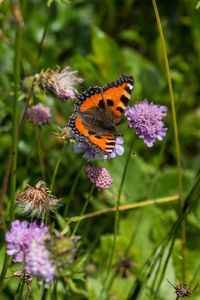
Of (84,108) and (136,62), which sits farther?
(136,62)

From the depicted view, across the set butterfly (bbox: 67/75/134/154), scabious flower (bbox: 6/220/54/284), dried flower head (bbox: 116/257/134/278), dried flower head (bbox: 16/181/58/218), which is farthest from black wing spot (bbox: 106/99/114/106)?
dried flower head (bbox: 116/257/134/278)

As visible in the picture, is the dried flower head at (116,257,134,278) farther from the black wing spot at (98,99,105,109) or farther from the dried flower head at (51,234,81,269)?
the dried flower head at (51,234,81,269)

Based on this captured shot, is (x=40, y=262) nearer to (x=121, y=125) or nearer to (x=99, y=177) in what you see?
(x=99, y=177)

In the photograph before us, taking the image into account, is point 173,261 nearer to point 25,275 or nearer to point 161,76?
point 25,275

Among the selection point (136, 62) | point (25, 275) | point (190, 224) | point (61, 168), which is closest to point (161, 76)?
point (136, 62)

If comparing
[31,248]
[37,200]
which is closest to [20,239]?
[31,248]

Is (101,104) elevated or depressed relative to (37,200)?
elevated
